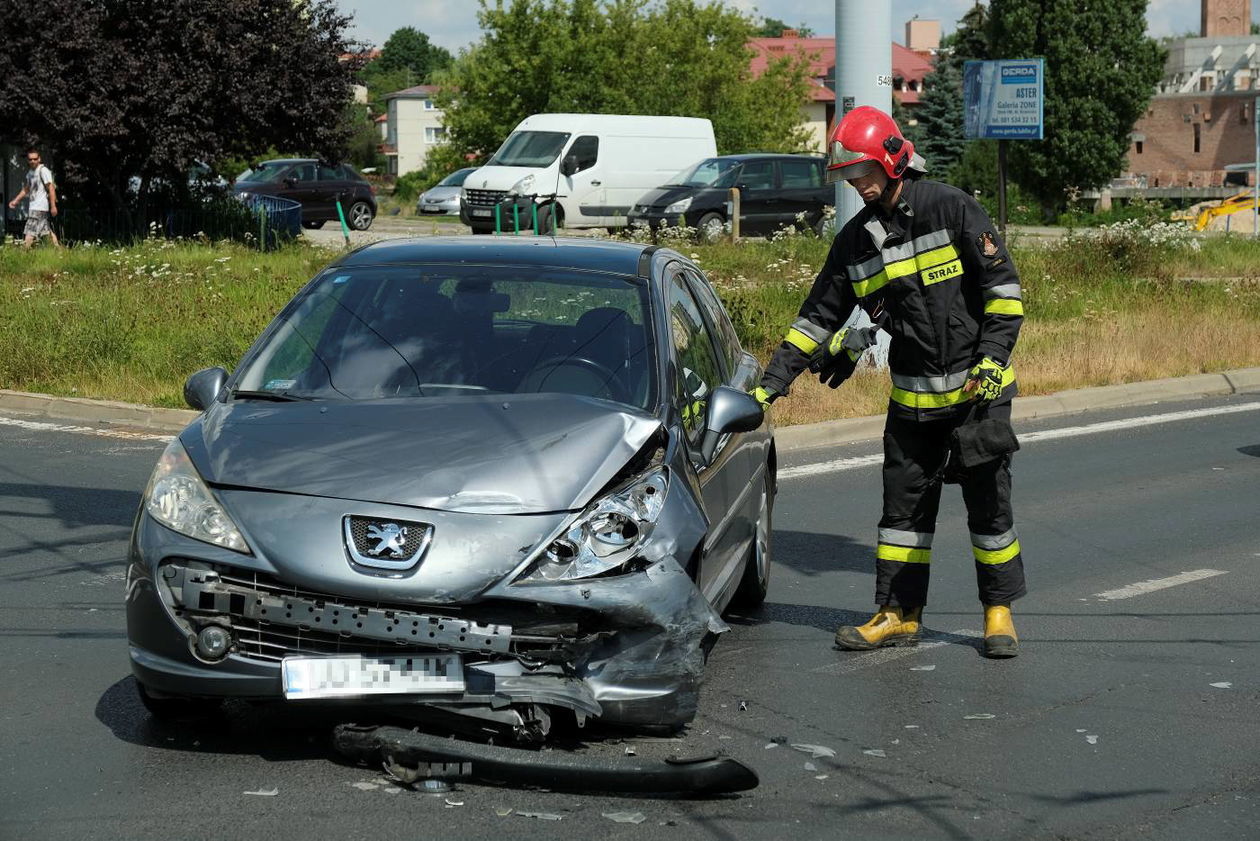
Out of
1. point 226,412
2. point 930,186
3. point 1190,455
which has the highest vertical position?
point 930,186

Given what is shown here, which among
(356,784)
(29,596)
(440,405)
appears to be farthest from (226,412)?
(29,596)

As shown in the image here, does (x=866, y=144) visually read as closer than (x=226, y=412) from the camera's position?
No

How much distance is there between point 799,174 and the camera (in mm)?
28266

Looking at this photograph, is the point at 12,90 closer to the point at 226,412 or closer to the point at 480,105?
the point at 226,412

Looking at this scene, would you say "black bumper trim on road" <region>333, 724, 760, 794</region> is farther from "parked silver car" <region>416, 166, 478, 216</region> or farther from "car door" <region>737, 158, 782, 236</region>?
"parked silver car" <region>416, 166, 478, 216</region>

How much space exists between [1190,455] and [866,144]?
6.30m

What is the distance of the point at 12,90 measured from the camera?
24.2 metres

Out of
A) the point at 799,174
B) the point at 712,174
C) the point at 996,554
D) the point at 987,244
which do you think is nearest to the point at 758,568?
the point at 996,554

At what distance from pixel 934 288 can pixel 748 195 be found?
72.1 ft

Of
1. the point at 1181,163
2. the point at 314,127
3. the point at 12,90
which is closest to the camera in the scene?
the point at 12,90

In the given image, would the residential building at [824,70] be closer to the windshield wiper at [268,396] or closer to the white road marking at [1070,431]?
the white road marking at [1070,431]

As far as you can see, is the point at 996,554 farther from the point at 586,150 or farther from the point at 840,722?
the point at 586,150

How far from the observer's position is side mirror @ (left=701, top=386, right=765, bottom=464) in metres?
5.58

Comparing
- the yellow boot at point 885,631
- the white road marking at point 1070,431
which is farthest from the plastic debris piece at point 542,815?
the white road marking at point 1070,431
